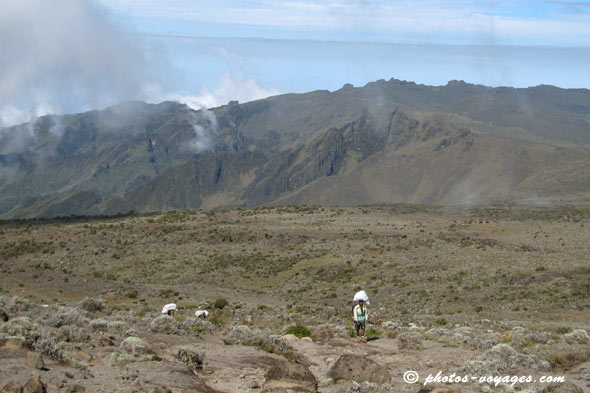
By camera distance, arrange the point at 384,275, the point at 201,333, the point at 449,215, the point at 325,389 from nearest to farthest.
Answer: the point at 325,389
the point at 201,333
the point at 384,275
the point at 449,215

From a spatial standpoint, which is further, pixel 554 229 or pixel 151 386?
pixel 554 229

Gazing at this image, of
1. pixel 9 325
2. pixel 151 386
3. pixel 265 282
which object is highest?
pixel 9 325

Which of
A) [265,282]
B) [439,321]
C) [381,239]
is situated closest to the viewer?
[439,321]

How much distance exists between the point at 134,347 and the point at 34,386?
389 cm

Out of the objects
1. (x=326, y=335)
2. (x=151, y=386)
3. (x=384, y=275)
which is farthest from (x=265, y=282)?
(x=151, y=386)

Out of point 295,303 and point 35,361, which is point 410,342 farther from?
point 295,303

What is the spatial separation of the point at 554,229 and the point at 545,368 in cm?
4965

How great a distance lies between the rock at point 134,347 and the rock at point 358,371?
15.0ft

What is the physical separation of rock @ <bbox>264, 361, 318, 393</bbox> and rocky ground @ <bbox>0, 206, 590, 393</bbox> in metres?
0.05

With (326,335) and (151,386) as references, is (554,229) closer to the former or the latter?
(326,335)

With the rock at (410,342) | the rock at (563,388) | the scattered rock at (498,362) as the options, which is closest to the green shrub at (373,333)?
the rock at (410,342)

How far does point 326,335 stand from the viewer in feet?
66.8

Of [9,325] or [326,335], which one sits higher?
[9,325]

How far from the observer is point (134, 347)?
14.7 m
